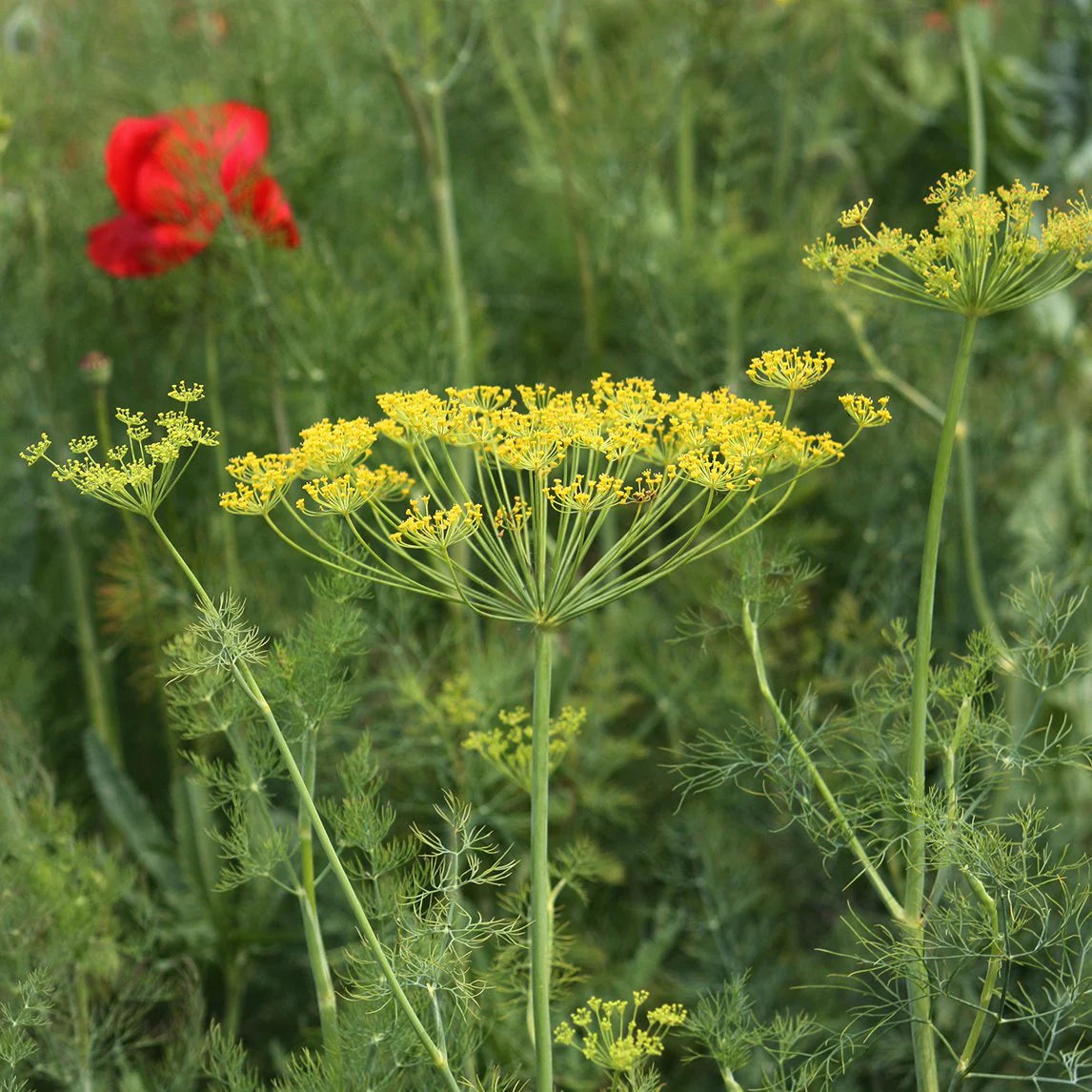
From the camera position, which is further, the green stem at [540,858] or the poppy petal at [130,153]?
the poppy petal at [130,153]

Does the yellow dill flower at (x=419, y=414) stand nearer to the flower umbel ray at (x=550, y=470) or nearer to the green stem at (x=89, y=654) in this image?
the flower umbel ray at (x=550, y=470)

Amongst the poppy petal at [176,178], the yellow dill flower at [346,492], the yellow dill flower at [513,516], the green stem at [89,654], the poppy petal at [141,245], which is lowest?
the green stem at [89,654]

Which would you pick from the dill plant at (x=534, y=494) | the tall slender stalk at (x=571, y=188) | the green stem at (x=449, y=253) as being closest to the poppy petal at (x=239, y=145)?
the green stem at (x=449, y=253)

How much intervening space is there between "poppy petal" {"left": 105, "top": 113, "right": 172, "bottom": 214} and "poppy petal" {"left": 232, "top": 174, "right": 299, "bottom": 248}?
Answer: 0.07 m

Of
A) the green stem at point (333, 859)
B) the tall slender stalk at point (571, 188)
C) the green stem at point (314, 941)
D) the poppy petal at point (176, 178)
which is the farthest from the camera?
the tall slender stalk at point (571, 188)

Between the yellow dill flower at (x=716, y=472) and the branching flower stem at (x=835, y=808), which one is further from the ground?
the yellow dill flower at (x=716, y=472)

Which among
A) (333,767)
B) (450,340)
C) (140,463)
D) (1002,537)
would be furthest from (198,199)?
(1002,537)

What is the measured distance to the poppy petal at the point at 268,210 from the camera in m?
1.03

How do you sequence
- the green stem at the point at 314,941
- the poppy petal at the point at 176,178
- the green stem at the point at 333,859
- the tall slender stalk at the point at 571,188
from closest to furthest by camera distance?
the green stem at the point at 333,859, the green stem at the point at 314,941, the poppy petal at the point at 176,178, the tall slender stalk at the point at 571,188

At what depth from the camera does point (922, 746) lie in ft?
1.98

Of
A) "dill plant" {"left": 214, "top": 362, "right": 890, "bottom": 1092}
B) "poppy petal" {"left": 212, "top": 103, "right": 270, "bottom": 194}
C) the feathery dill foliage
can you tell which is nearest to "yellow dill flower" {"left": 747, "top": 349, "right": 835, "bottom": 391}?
"dill plant" {"left": 214, "top": 362, "right": 890, "bottom": 1092}

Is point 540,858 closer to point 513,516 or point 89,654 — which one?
point 513,516

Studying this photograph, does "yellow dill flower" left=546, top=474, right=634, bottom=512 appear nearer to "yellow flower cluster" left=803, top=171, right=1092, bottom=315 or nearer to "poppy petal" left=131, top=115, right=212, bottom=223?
"yellow flower cluster" left=803, top=171, right=1092, bottom=315

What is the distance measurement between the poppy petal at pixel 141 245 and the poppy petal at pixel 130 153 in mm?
15
